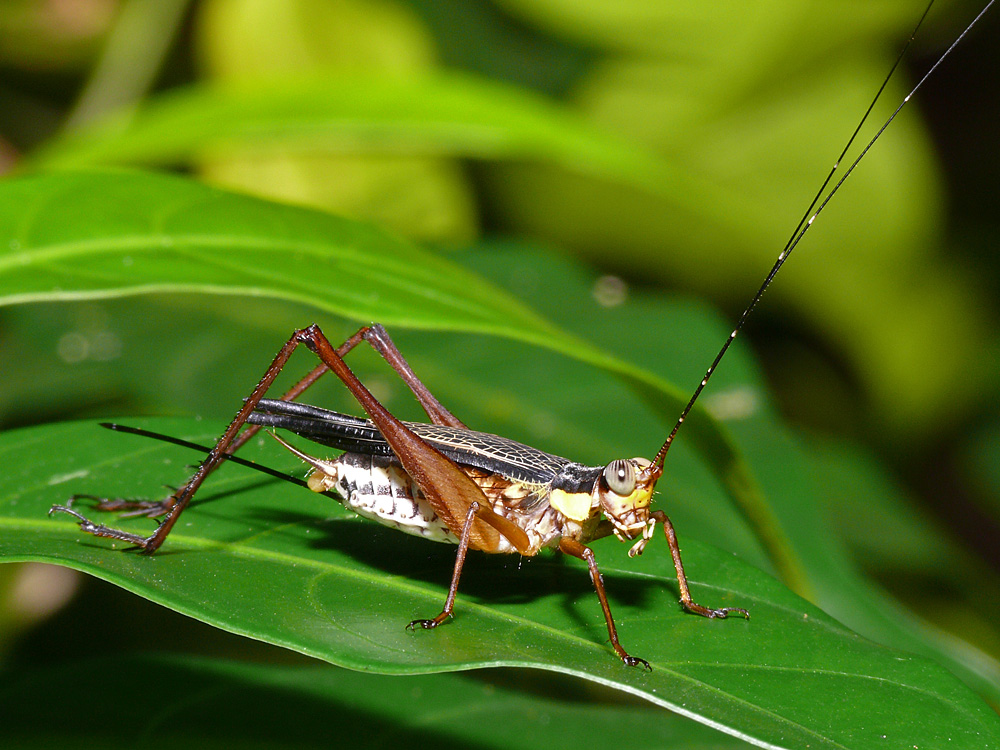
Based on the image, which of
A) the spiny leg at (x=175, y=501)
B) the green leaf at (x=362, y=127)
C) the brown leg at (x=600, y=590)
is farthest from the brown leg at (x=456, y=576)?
the green leaf at (x=362, y=127)

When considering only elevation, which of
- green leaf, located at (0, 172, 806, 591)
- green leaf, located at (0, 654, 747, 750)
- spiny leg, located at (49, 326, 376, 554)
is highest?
green leaf, located at (0, 172, 806, 591)

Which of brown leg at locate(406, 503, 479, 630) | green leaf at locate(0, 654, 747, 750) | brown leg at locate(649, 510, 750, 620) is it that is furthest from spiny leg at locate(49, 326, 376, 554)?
brown leg at locate(649, 510, 750, 620)

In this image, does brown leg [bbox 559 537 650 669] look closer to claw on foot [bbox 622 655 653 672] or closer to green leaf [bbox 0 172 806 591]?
claw on foot [bbox 622 655 653 672]

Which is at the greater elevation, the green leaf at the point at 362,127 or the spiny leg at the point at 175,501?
the green leaf at the point at 362,127

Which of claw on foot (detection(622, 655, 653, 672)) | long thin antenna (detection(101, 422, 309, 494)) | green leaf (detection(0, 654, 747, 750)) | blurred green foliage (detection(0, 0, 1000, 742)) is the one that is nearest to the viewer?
claw on foot (detection(622, 655, 653, 672))

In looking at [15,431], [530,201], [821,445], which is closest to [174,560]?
[15,431]

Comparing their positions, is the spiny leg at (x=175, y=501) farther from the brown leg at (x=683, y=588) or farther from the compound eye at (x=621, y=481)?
the brown leg at (x=683, y=588)

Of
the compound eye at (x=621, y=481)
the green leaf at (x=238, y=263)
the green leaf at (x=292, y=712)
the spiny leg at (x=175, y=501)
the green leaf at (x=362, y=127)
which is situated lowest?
the green leaf at (x=292, y=712)

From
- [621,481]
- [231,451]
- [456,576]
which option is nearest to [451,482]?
[456,576]
